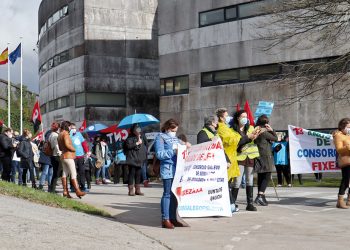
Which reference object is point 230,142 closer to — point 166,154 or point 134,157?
point 166,154

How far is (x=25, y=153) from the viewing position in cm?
1762

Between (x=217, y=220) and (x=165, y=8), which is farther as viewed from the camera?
(x=165, y=8)

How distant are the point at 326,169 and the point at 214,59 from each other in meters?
16.2

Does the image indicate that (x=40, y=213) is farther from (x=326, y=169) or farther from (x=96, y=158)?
(x=96, y=158)

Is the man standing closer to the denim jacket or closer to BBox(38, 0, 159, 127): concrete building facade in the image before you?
the denim jacket

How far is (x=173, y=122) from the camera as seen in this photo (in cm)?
973

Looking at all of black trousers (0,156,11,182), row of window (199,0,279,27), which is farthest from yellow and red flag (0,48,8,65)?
black trousers (0,156,11,182)

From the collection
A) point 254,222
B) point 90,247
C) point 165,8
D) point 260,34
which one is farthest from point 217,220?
point 165,8

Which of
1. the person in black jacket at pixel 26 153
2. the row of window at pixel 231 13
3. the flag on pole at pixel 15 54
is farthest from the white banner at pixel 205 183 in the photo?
the flag on pole at pixel 15 54

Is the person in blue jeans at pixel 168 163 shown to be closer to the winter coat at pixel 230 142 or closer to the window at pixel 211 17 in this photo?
the winter coat at pixel 230 142

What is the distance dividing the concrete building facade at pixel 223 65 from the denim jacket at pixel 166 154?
752 inches

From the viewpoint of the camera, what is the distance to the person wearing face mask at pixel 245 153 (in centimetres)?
1130

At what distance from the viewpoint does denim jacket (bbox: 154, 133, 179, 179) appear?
9.52m

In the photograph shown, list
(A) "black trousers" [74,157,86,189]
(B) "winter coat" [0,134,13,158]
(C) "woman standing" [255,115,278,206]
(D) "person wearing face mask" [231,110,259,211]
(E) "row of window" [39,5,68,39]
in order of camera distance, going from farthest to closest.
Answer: (E) "row of window" [39,5,68,39] → (B) "winter coat" [0,134,13,158] → (A) "black trousers" [74,157,86,189] → (C) "woman standing" [255,115,278,206] → (D) "person wearing face mask" [231,110,259,211]
